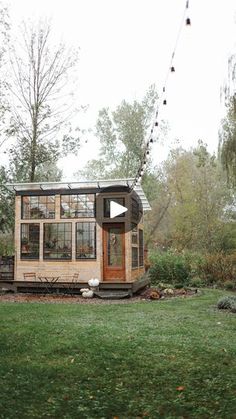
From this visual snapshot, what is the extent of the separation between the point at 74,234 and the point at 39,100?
→ 6847mm

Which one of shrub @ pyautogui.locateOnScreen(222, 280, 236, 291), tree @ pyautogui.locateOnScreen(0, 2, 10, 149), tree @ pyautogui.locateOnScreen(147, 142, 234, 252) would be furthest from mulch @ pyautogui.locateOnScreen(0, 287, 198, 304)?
tree @ pyautogui.locateOnScreen(147, 142, 234, 252)

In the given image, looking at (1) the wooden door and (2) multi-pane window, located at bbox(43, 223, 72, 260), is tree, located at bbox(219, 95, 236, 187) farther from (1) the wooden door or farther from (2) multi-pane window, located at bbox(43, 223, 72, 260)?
(2) multi-pane window, located at bbox(43, 223, 72, 260)

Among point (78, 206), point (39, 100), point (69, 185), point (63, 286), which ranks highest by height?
point (39, 100)

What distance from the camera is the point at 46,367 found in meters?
5.36

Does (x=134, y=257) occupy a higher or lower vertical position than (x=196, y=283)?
higher

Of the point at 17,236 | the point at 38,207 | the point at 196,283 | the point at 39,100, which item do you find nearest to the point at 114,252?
the point at 38,207

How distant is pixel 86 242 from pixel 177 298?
3410 millimetres

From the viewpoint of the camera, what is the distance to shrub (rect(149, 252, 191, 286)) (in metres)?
16.2

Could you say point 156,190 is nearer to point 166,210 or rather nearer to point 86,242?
point 166,210

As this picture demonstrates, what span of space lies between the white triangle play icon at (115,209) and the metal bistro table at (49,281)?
8.88 ft

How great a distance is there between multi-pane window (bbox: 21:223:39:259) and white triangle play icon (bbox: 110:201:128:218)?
8.40ft

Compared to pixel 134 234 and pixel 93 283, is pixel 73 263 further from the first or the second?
pixel 134 234

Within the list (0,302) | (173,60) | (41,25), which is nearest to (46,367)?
(173,60)

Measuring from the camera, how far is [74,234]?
545 inches
